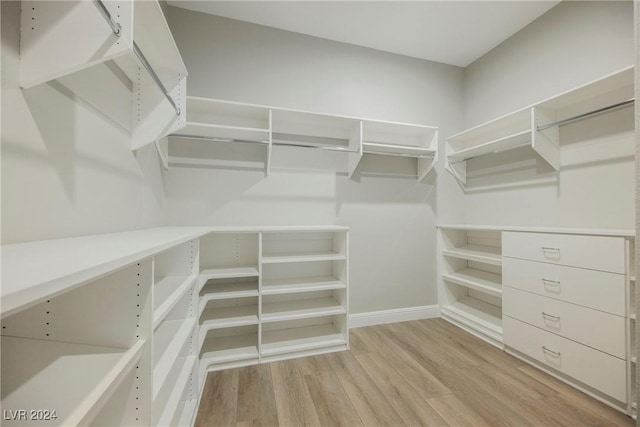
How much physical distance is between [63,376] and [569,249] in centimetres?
239

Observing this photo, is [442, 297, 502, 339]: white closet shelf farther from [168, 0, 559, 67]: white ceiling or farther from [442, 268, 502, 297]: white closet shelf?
[168, 0, 559, 67]: white ceiling

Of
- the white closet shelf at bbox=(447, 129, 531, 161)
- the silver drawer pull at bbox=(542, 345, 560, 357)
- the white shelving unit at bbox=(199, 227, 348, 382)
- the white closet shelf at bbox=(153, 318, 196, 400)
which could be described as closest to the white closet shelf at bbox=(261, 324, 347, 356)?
the white shelving unit at bbox=(199, 227, 348, 382)

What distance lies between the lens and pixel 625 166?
5.45 feet

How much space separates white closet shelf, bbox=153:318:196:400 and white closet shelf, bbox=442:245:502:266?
7.43 ft

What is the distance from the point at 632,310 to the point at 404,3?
2537mm

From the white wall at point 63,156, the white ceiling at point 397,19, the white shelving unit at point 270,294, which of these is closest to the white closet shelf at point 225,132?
the white wall at point 63,156

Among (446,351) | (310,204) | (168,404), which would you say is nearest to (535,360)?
(446,351)

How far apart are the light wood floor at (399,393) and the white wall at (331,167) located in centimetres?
76

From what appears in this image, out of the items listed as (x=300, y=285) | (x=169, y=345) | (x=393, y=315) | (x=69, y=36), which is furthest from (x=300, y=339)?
(x=69, y=36)

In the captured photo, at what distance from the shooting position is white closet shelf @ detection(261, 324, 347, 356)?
75.3 inches

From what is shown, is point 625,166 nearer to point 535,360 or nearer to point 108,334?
point 535,360

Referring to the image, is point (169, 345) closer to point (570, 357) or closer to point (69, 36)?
point (69, 36)

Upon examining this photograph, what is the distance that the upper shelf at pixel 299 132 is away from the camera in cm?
196

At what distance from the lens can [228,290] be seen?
188cm
